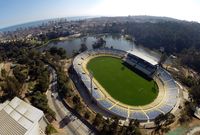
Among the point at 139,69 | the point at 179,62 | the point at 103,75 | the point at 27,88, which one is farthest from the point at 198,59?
the point at 27,88

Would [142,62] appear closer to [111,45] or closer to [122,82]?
[122,82]

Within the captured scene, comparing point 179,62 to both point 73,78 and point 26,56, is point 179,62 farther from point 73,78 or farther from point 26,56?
point 26,56

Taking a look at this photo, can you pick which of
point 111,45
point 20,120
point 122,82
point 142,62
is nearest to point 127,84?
point 122,82

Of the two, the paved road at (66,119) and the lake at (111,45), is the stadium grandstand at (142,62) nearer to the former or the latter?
the paved road at (66,119)

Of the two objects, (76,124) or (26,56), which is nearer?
(76,124)

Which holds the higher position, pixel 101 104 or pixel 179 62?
pixel 101 104
